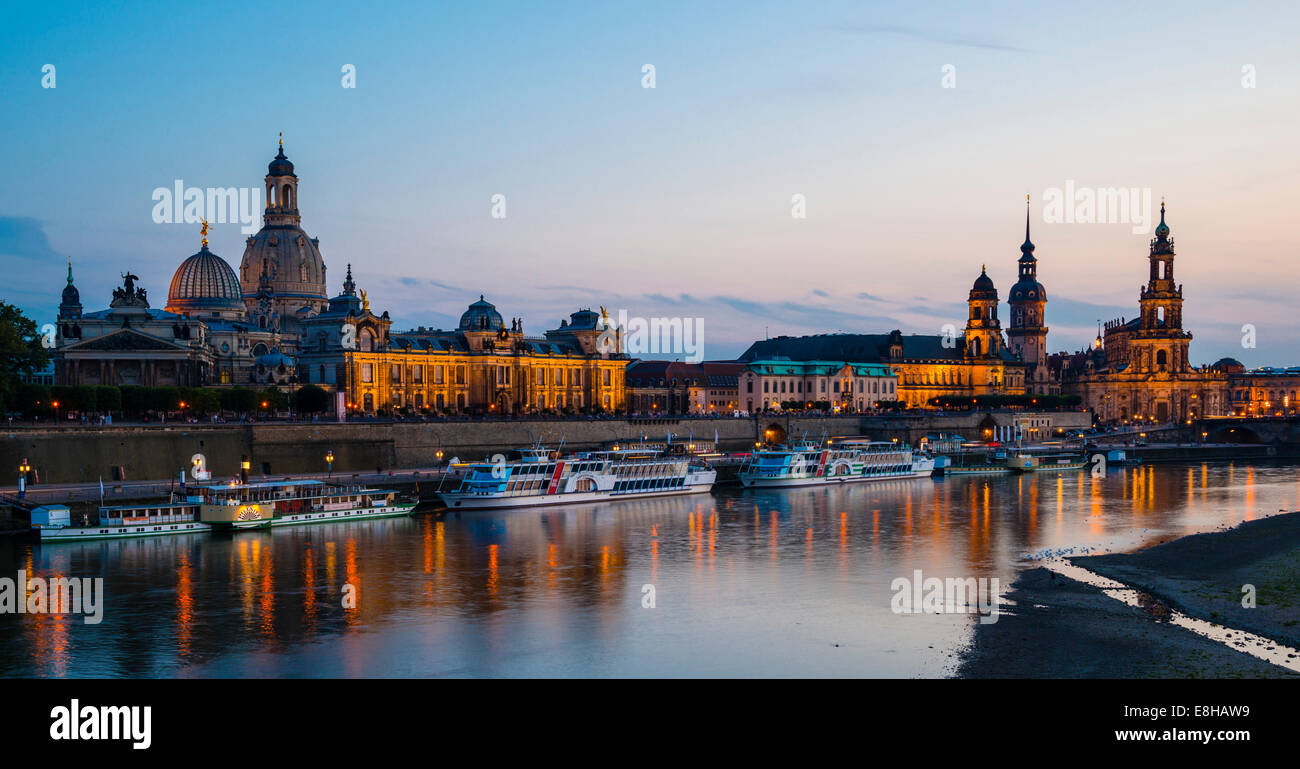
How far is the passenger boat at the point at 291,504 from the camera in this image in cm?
4622

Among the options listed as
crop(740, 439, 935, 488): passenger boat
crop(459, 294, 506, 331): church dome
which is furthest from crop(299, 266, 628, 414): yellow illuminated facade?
crop(740, 439, 935, 488): passenger boat

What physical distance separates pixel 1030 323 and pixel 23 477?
129232 mm

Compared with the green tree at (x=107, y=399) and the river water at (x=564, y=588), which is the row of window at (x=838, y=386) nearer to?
the river water at (x=564, y=588)

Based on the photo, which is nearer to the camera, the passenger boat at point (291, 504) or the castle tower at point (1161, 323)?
the passenger boat at point (291, 504)

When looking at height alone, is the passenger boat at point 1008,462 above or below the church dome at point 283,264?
below

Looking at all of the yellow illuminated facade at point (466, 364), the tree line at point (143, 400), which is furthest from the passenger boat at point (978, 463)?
the tree line at point (143, 400)

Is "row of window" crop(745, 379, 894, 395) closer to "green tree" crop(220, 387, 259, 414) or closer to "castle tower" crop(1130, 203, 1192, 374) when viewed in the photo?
"castle tower" crop(1130, 203, 1192, 374)

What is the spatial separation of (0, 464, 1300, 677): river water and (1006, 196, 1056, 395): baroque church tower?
9650 centimetres

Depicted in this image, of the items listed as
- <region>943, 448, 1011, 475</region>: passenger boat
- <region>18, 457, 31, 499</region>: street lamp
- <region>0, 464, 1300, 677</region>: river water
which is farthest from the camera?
<region>943, 448, 1011, 475</region>: passenger boat

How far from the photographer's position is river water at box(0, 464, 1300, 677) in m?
25.9

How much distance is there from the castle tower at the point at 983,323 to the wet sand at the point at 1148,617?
10584cm

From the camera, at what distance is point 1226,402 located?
454 ft

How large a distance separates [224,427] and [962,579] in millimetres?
41532
